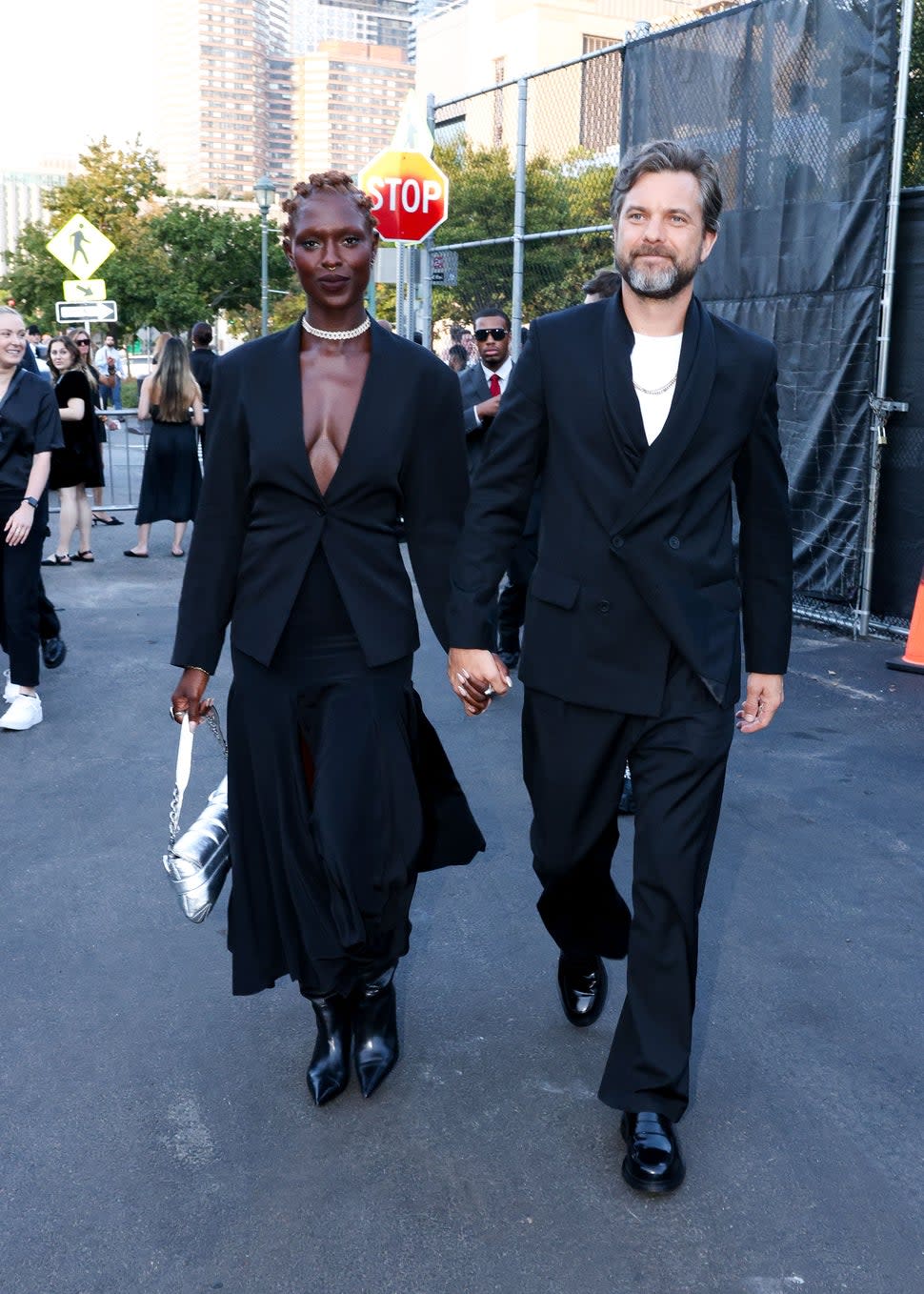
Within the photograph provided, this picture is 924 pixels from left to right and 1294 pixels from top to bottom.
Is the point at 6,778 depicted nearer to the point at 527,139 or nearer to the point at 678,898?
the point at 678,898

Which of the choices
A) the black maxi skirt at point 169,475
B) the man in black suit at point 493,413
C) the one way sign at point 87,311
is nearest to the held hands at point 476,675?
the man in black suit at point 493,413

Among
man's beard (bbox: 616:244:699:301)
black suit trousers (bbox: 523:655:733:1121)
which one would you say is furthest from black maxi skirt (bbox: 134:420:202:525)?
man's beard (bbox: 616:244:699:301)

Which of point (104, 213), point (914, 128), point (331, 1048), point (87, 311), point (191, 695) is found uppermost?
point (104, 213)

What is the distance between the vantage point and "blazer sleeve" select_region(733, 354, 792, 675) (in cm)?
329

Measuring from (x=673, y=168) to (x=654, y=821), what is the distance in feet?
4.69

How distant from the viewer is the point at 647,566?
320 centimetres

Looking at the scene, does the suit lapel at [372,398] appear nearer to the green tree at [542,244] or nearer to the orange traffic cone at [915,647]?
the orange traffic cone at [915,647]

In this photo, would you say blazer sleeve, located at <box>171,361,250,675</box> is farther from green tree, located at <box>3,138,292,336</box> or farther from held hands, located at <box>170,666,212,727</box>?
green tree, located at <box>3,138,292,336</box>

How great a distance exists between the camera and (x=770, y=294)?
31.4ft

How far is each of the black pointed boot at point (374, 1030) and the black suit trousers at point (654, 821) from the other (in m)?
0.62

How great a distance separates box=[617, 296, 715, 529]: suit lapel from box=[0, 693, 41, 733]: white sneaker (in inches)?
188

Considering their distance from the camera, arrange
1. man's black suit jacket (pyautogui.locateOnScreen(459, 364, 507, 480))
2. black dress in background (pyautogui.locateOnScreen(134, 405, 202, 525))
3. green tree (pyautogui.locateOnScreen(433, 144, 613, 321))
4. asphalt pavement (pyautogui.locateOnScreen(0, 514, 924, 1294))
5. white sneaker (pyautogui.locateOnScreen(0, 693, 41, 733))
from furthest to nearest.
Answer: black dress in background (pyautogui.locateOnScreen(134, 405, 202, 525)) → green tree (pyautogui.locateOnScreen(433, 144, 613, 321)) → man's black suit jacket (pyautogui.locateOnScreen(459, 364, 507, 480)) → white sneaker (pyautogui.locateOnScreen(0, 693, 41, 733)) → asphalt pavement (pyautogui.locateOnScreen(0, 514, 924, 1294))

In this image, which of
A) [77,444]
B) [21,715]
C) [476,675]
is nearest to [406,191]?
[77,444]

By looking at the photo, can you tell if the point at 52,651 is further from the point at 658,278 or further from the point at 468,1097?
the point at 658,278
